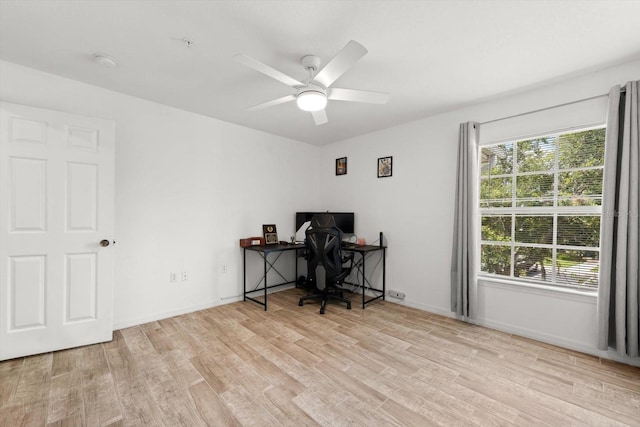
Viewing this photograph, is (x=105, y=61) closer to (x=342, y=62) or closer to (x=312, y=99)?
(x=312, y=99)

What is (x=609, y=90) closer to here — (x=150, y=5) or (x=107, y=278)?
(x=150, y=5)

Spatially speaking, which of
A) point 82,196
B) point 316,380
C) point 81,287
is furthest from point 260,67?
point 81,287

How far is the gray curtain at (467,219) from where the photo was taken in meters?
3.05

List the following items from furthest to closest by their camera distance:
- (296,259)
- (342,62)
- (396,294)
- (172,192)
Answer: (296,259), (396,294), (172,192), (342,62)

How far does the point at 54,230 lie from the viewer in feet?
7.90

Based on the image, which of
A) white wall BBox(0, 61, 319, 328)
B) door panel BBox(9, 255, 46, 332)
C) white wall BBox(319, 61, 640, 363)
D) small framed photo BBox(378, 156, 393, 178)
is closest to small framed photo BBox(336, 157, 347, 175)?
white wall BBox(319, 61, 640, 363)

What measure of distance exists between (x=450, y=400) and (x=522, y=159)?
247 centimetres

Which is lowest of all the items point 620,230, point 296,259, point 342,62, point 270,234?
point 296,259

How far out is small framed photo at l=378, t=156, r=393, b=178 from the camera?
3.92 meters

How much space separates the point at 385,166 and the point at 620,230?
2.45 metres

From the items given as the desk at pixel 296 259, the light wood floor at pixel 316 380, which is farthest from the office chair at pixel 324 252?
the light wood floor at pixel 316 380

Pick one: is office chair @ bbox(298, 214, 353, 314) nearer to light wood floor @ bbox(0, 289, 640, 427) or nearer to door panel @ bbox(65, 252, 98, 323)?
light wood floor @ bbox(0, 289, 640, 427)

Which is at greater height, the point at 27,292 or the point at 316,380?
the point at 27,292

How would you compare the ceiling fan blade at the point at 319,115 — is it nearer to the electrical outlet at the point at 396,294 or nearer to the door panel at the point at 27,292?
the electrical outlet at the point at 396,294
